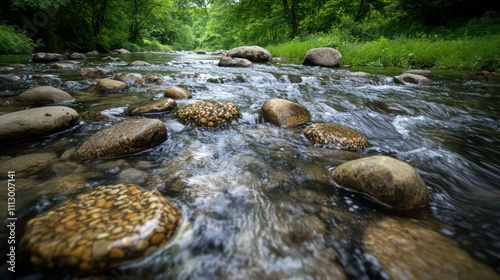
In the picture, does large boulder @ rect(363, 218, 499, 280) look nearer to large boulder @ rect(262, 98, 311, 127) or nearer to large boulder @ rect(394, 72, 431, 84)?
large boulder @ rect(262, 98, 311, 127)

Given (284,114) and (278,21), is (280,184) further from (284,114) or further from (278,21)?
(278,21)

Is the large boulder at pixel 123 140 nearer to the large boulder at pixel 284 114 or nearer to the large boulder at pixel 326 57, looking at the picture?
the large boulder at pixel 284 114

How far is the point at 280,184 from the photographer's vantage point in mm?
1927

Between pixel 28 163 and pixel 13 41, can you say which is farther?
pixel 13 41

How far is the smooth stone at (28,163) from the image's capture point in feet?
6.47

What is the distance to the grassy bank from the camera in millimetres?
7809

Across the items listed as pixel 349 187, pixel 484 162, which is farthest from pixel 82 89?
pixel 484 162

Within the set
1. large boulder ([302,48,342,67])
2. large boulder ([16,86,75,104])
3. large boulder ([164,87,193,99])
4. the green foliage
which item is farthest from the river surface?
the green foliage

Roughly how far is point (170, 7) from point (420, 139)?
112ft

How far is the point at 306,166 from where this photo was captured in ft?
7.35

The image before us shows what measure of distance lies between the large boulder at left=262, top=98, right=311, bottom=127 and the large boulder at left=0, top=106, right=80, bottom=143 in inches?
103

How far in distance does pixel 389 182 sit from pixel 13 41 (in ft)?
47.1

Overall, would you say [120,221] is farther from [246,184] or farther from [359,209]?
[359,209]

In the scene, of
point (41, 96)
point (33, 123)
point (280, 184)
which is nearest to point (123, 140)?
point (33, 123)
